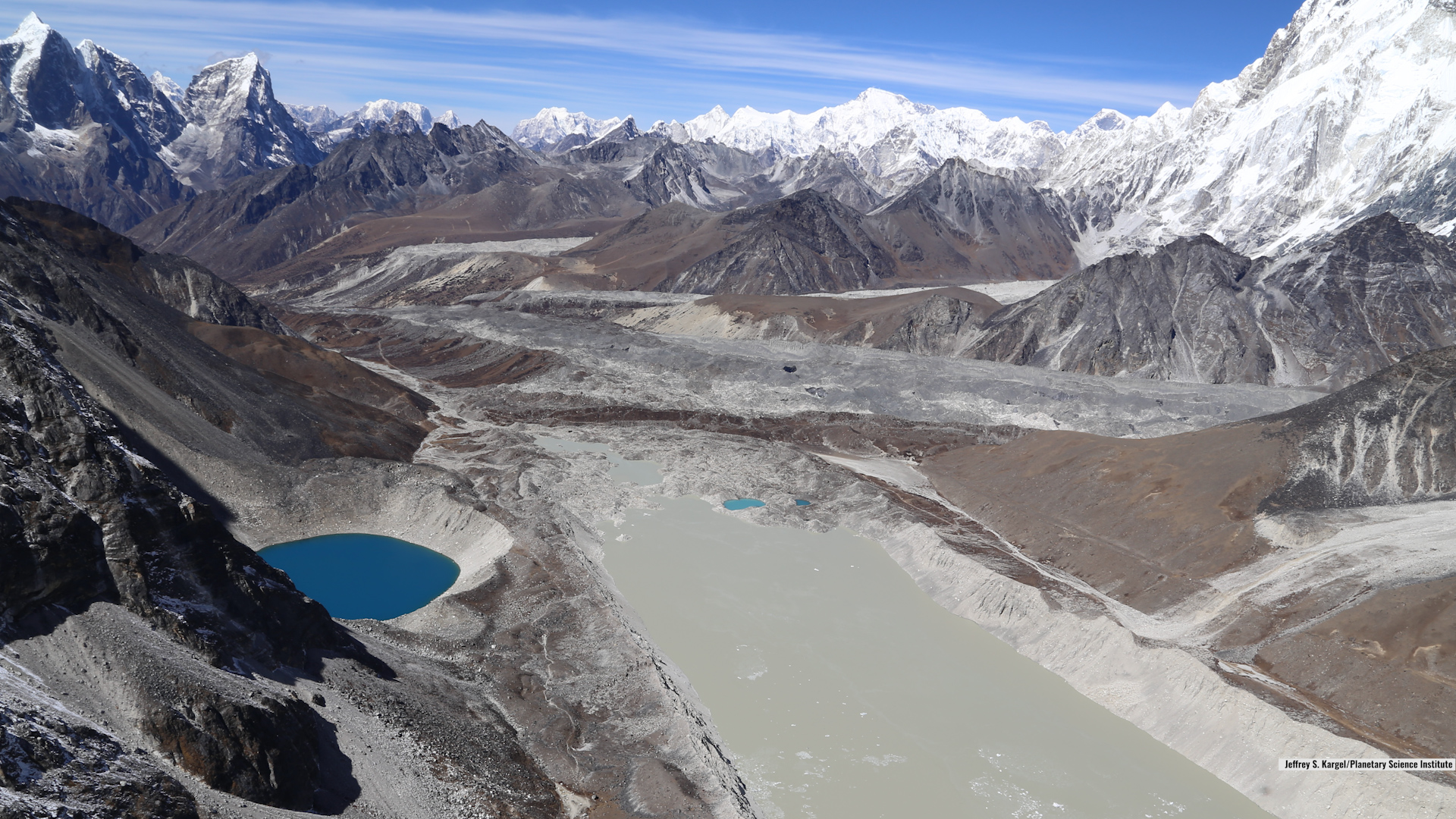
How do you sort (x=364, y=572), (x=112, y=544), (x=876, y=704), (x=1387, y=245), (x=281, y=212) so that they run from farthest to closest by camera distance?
(x=281, y=212), (x=1387, y=245), (x=364, y=572), (x=876, y=704), (x=112, y=544)

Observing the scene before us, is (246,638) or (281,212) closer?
(246,638)

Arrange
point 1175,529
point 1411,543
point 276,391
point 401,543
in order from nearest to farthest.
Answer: point 1411,543 → point 1175,529 → point 401,543 → point 276,391

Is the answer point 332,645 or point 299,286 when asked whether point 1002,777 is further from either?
point 299,286

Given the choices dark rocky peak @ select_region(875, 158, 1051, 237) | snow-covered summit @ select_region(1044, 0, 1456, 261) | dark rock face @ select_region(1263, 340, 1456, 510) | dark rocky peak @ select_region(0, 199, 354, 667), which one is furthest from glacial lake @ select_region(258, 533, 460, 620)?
dark rocky peak @ select_region(875, 158, 1051, 237)

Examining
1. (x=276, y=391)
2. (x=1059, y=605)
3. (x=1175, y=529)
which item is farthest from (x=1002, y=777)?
(x=276, y=391)

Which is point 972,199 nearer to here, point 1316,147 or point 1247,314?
point 1316,147

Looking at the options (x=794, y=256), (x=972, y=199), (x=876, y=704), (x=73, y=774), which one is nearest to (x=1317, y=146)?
(x=972, y=199)
